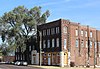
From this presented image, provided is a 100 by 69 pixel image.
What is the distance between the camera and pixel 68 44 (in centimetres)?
7619

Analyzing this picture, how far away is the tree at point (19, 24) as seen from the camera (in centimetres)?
8912

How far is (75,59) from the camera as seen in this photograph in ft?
255

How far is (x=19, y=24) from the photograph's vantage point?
8838 centimetres

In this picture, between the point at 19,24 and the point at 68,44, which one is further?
the point at 19,24

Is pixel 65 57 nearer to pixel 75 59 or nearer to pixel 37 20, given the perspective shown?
pixel 75 59

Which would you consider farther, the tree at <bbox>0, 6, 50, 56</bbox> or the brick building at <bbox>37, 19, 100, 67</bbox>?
the tree at <bbox>0, 6, 50, 56</bbox>

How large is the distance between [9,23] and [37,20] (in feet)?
30.9

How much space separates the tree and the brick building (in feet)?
22.5

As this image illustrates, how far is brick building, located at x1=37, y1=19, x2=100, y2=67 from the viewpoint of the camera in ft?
247

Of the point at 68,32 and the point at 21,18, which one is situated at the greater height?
the point at 21,18

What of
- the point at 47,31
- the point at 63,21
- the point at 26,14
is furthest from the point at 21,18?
the point at 63,21

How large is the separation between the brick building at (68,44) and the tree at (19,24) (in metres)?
6.87

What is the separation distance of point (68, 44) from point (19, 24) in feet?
66.0

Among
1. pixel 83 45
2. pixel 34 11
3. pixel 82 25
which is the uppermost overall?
pixel 34 11
